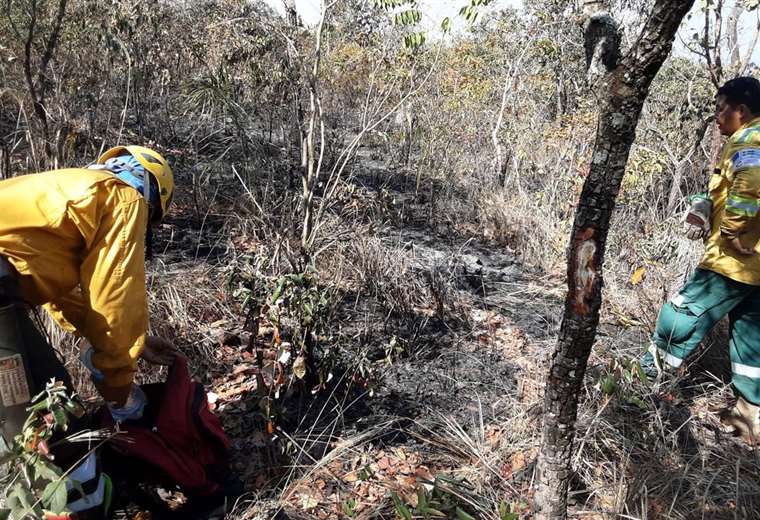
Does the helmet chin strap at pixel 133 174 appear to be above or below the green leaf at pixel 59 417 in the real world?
above

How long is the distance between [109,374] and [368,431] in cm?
132

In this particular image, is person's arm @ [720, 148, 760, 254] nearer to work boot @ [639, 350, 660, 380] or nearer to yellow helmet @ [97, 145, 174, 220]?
work boot @ [639, 350, 660, 380]

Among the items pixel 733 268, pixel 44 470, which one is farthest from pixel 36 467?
pixel 733 268

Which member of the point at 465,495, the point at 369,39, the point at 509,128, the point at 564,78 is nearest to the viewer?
the point at 465,495

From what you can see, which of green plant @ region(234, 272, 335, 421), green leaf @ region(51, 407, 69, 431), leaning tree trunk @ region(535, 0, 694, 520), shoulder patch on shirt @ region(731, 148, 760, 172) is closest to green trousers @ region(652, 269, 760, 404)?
shoulder patch on shirt @ region(731, 148, 760, 172)

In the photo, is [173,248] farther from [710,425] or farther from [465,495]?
[710,425]

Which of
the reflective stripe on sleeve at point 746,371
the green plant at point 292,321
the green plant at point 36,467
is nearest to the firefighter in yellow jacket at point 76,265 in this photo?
the green plant at point 36,467

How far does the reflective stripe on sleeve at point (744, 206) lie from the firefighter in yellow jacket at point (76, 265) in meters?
2.71

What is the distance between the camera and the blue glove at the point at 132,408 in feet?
6.27

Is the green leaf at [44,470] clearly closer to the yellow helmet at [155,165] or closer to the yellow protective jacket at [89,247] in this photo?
the yellow protective jacket at [89,247]

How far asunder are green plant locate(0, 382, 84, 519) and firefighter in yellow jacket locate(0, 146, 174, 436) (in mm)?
319

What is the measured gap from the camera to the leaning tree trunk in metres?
1.26

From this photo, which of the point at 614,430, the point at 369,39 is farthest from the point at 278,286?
the point at 369,39

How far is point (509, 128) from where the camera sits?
24.3ft
